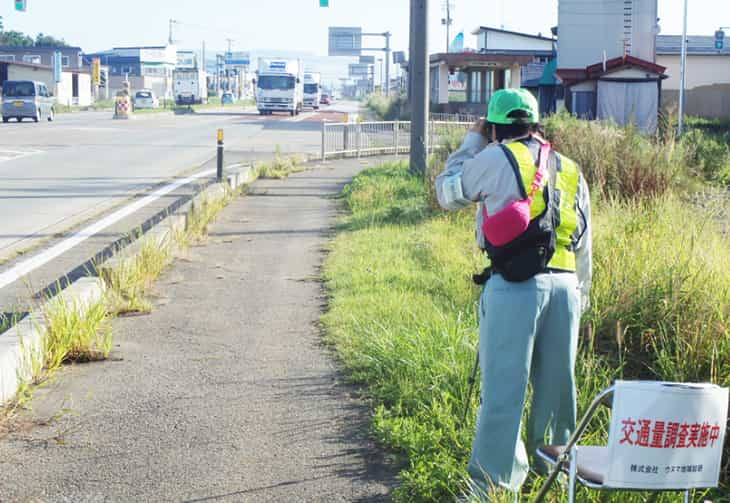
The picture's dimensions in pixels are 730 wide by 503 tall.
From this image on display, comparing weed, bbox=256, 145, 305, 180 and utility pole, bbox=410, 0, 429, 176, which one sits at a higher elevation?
utility pole, bbox=410, 0, 429, 176

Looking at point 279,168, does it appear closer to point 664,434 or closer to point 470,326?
point 470,326

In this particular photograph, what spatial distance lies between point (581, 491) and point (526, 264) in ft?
3.09

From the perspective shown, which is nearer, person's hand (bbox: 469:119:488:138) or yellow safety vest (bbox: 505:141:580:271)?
yellow safety vest (bbox: 505:141:580:271)

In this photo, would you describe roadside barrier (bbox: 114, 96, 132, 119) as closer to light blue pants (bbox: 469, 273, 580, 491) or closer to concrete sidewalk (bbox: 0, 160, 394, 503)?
concrete sidewalk (bbox: 0, 160, 394, 503)

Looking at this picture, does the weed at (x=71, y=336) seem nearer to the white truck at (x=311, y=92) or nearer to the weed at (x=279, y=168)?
the weed at (x=279, y=168)

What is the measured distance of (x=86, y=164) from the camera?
23203 millimetres

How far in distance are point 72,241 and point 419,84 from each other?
748 cm

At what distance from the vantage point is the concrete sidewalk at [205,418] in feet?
15.3

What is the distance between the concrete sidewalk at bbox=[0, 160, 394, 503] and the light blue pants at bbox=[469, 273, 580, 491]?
62 cm

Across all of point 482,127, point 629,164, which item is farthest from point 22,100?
point 482,127

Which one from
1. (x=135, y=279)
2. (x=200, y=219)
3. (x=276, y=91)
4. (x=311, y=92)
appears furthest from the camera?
(x=311, y=92)

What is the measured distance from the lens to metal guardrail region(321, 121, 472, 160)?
91.0ft

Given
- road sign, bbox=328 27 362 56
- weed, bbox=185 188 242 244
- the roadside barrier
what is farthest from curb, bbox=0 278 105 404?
road sign, bbox=328 27 362 56

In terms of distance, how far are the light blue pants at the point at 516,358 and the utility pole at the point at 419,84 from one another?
13.2 m
